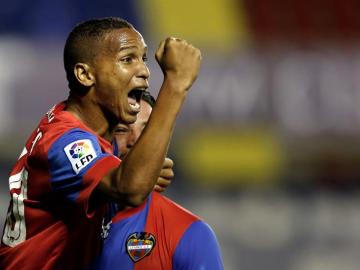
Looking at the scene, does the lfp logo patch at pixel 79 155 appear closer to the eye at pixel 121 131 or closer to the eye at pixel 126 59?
the eye at pixel 126 59

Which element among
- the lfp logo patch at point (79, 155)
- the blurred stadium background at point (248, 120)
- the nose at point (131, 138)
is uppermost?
the lfp logo patch at point (79, 155)

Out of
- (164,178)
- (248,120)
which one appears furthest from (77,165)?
(248,120)

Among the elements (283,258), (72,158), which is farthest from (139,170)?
(283,258)

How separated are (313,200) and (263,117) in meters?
1.01

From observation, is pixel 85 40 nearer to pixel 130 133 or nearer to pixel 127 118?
pixel 127 118

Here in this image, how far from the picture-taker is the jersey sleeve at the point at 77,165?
10.9 ft

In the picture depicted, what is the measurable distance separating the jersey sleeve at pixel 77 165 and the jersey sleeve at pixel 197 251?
0.58 m

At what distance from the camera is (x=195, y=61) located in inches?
133

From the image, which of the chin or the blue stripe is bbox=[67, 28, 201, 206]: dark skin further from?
the blue stripe

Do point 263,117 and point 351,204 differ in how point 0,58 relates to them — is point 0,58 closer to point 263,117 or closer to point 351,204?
point 263,117

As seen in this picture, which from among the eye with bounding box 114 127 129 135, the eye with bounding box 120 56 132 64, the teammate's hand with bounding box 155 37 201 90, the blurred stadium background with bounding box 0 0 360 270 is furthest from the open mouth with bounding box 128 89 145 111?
the blurred stadium background with bounding box 0 0 360 270

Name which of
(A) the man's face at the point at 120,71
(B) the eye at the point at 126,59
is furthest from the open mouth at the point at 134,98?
(B) the eye at the point at 126,59

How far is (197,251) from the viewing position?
3.78 m

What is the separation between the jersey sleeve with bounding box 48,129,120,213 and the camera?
3326mm
